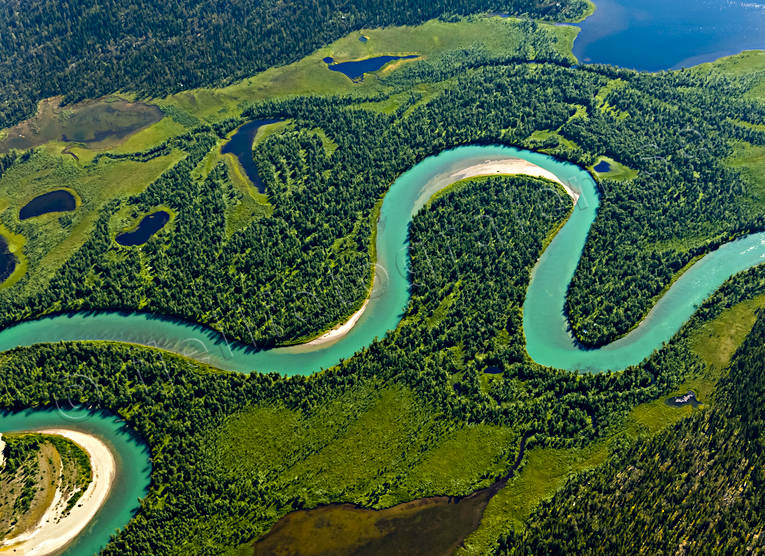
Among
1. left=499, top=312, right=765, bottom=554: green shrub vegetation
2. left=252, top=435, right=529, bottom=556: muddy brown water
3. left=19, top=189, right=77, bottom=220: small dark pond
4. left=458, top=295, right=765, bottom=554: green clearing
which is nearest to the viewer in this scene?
left=499, top=312, right=765, bottom=554: green shrub vegetation

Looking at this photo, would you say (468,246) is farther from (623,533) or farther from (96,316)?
(96,316)

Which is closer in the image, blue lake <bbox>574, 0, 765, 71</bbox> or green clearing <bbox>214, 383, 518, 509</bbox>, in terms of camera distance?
green clearing <bbox>214, 383, 518, 509</bbox>

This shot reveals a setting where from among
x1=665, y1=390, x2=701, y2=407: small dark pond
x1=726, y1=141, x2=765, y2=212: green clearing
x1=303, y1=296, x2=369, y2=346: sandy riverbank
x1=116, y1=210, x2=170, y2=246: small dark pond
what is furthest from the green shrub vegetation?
x1=116, y1=210, x2=170, y2=246: small dark pond

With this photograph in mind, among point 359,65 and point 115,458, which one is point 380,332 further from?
point 359,65

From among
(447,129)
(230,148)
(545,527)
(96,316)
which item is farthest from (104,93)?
(545,527)

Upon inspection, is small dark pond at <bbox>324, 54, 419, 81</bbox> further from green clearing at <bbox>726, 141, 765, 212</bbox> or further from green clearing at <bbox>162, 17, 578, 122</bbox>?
green clearing at <bbox>726, 141, 765, 212</bbox>


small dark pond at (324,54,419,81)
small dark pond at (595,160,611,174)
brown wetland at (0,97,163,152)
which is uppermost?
brown wetland at (0,97,163,152)
